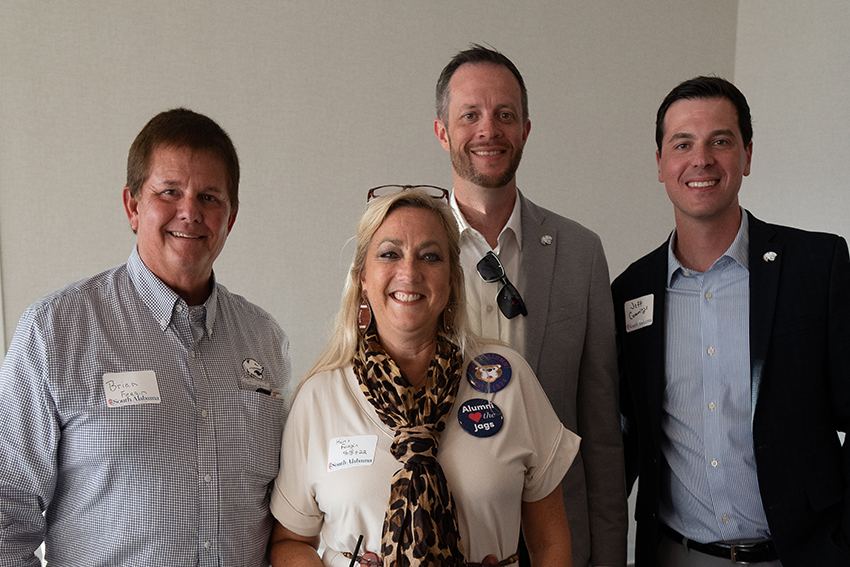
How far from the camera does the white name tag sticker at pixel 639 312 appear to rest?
2535mm

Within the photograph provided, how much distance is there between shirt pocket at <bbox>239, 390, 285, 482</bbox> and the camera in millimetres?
1898

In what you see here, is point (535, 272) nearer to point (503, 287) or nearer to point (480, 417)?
point (503, 287)

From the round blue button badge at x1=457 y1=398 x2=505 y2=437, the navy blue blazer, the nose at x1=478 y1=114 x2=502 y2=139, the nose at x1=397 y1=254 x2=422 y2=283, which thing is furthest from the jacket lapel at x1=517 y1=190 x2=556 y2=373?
the navy blue blazer

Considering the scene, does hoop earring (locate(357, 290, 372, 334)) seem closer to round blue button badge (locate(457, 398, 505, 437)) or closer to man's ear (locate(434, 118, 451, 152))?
round blue button badge (locate(457, 398, 505, 437))

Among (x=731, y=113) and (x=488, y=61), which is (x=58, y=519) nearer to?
(x=488, y=61)

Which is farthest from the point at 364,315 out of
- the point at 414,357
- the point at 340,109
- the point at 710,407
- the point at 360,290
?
the point at 340,109

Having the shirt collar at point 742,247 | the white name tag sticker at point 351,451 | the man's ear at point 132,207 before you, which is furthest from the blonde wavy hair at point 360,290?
the shirt collar at point 742,247

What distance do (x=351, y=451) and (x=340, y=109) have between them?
9.57ft

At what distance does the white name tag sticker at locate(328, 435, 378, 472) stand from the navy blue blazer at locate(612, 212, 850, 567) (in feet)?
4.41

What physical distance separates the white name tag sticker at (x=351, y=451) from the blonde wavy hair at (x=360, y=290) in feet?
0.84

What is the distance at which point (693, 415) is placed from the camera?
2369 millimetres

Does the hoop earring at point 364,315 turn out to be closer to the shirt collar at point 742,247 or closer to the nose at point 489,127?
the nose at point 489,127

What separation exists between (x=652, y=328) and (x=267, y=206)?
2.51 meters

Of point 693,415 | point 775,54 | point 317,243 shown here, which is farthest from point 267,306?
point 775,54
